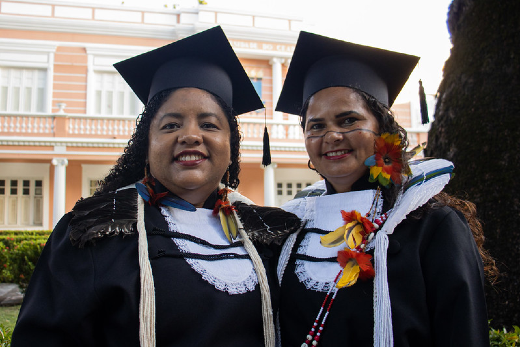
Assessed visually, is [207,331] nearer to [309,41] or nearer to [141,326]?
[141,326]

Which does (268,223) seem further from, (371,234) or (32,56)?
(32,56)

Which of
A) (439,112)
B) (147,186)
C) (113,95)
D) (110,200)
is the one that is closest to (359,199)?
(147,186)

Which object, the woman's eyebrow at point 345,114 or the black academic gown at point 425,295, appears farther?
the woman's eyebrow at point 345,114

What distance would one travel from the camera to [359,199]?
2031 millimetres

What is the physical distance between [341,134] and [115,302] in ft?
4.25

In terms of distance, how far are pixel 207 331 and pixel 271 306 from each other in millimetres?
360

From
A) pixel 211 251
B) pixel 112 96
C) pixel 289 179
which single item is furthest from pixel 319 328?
pixel 112 96

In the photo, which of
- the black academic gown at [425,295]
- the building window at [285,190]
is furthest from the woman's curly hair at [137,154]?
the building window at [285,190]

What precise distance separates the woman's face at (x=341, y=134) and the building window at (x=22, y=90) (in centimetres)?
1390

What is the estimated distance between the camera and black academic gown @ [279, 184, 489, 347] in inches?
61.8

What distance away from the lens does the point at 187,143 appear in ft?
6.61

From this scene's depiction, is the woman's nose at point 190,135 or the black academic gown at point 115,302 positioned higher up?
the woman's nose at point 190,135

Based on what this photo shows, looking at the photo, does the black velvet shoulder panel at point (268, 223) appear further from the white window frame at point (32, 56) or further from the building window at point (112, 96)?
the white window frame at point (32, 56)

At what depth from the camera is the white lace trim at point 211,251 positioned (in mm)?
1847
